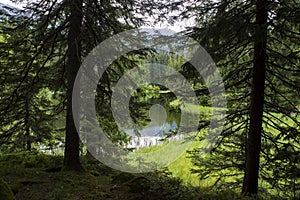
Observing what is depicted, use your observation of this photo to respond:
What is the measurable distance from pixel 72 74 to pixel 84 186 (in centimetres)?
226

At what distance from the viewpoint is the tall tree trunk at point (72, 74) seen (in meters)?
5.19

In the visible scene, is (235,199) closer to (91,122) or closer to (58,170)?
(58,170)

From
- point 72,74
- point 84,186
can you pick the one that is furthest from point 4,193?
point 72,74

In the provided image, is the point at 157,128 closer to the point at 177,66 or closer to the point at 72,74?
the point at 177,66

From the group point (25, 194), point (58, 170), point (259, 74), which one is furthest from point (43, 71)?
point (259, 74)

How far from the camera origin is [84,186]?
188 inches

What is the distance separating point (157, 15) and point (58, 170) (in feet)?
13.4

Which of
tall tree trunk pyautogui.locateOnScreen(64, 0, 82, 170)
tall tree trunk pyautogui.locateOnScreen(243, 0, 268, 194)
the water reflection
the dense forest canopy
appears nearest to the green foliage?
the dense forest canopy

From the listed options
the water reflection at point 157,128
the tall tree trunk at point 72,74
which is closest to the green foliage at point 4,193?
the tall tree trunk at point 72,74

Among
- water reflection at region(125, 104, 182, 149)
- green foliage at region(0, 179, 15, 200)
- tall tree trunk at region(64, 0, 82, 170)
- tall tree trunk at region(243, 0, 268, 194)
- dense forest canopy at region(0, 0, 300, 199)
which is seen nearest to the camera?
green foliage at region(0, 179, 15, 200)

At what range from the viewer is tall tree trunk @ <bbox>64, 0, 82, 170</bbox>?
519 centimetres

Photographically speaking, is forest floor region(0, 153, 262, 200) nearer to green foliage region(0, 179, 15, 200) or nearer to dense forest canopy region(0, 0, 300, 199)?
dense forest canopy region(0, 0, 300, 199)

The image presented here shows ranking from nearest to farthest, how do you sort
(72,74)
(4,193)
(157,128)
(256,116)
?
(4,193) < (256,116) < (72,74) < (157,128)

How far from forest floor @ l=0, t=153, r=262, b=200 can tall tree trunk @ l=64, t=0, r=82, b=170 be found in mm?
336
